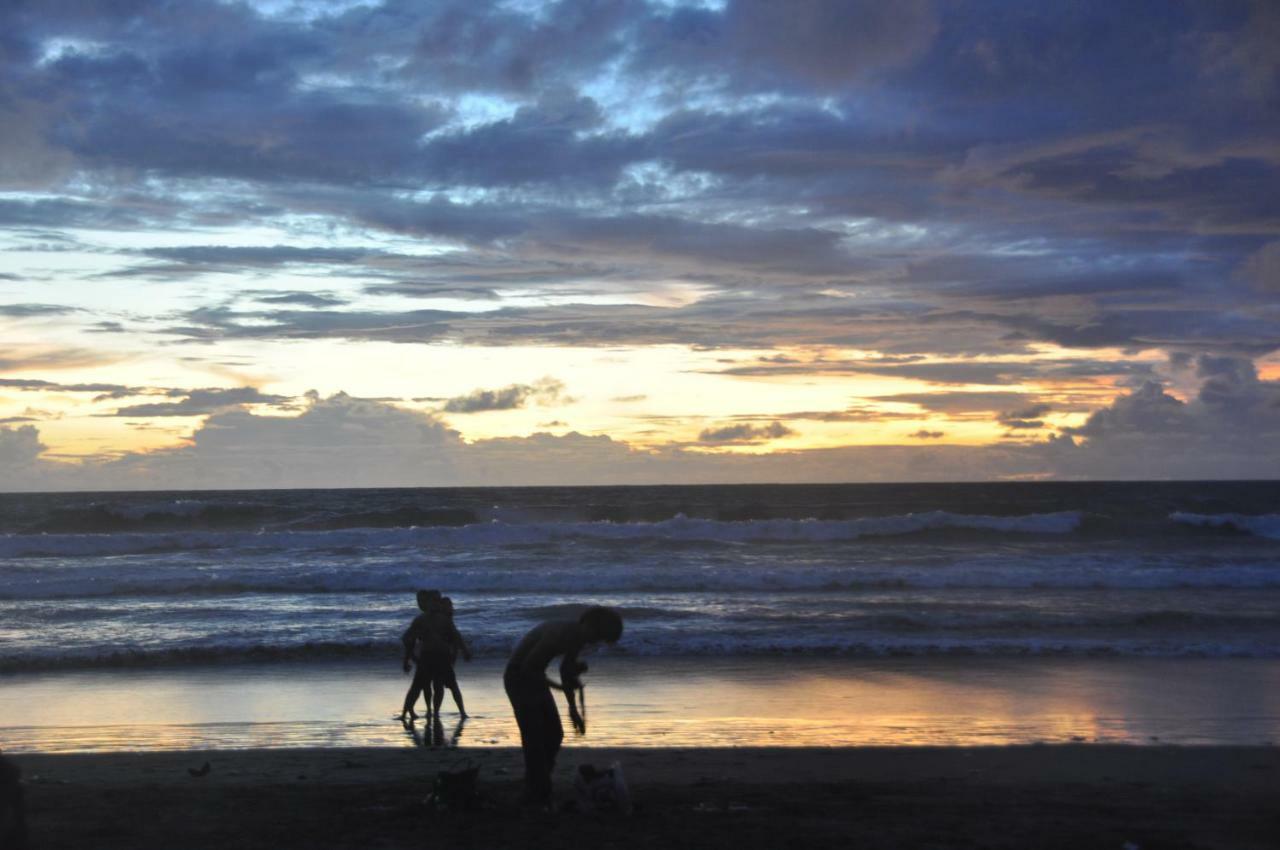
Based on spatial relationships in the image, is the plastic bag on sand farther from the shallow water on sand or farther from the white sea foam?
the white sea foam

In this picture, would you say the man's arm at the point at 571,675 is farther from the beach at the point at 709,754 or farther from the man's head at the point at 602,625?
the beach at the point at 709,754

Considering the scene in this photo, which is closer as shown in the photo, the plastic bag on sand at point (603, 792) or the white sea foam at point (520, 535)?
the plastic bag on sand at point (603, 792)

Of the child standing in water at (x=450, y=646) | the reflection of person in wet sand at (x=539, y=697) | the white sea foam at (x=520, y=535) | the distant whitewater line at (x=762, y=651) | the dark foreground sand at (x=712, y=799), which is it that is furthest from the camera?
the white sea foam at (x=520, y=535)

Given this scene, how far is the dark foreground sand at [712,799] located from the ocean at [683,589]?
635 centimetres

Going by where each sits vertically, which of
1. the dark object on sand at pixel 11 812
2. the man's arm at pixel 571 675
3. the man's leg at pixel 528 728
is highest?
the dark object on sand at pixel 11 812

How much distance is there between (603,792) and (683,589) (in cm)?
1655

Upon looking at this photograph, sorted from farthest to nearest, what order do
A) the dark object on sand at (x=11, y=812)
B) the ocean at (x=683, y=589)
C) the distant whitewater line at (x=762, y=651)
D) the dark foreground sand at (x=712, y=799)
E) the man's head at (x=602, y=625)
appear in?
1. the ocean at (x=683, y=589)
2. the distant whitewater line at (x=762, y=651)
3. the dark foreground sand at (x=712, y=799)
4. the man's head at (x=602, y=625)
5. the dark object on sand at (x=11, y=812)

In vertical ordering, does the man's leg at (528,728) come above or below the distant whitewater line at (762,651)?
above

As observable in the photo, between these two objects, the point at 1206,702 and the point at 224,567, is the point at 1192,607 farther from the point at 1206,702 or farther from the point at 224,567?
the point at 224,567

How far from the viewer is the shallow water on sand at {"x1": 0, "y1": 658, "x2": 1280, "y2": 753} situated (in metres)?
11.0

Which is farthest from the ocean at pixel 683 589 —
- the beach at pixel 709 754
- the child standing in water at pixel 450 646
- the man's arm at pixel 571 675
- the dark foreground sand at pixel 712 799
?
the man's arm at pixel 571 675

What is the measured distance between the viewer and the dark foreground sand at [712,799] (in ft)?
24.3

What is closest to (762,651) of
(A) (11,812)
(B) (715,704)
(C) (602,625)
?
(B) (715,704)

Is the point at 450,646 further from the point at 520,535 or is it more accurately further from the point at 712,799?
the point at 520,535
